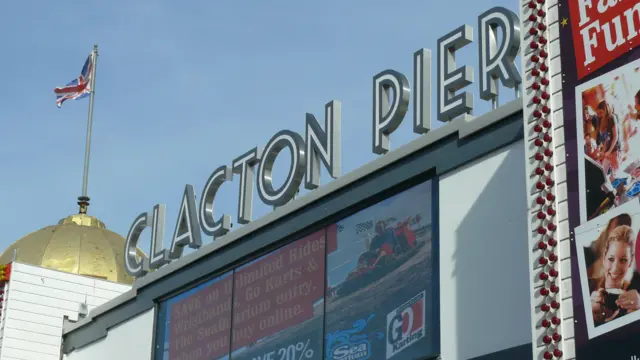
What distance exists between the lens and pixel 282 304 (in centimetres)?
2523

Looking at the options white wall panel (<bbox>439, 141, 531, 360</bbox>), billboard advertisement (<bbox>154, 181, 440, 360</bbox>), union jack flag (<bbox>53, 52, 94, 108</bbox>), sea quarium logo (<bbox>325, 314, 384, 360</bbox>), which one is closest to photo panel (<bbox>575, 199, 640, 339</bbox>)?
white wall panel (<bbox>439, 141, 531, 360</bbox>)

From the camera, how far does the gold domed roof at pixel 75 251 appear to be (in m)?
43.2

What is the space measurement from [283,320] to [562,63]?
8.32 m

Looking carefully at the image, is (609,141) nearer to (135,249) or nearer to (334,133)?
(334,133)

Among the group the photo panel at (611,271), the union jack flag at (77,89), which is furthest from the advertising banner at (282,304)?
the union jack flag at (77,89)

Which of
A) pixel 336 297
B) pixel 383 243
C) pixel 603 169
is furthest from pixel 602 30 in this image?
pixel 336 297

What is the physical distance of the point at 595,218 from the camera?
17938mm

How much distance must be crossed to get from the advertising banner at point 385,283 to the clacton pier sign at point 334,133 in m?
1.31

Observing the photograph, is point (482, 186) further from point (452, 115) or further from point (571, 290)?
point (571, 290)

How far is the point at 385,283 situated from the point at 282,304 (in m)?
3.01

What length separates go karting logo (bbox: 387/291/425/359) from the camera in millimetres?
21953

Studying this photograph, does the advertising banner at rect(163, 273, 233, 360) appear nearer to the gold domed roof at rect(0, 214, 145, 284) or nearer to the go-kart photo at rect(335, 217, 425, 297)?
the go-kart photo at rect(335, 217, 425, 297)

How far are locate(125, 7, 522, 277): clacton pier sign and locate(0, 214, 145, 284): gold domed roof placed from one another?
41.5ft

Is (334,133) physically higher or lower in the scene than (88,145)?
lower
